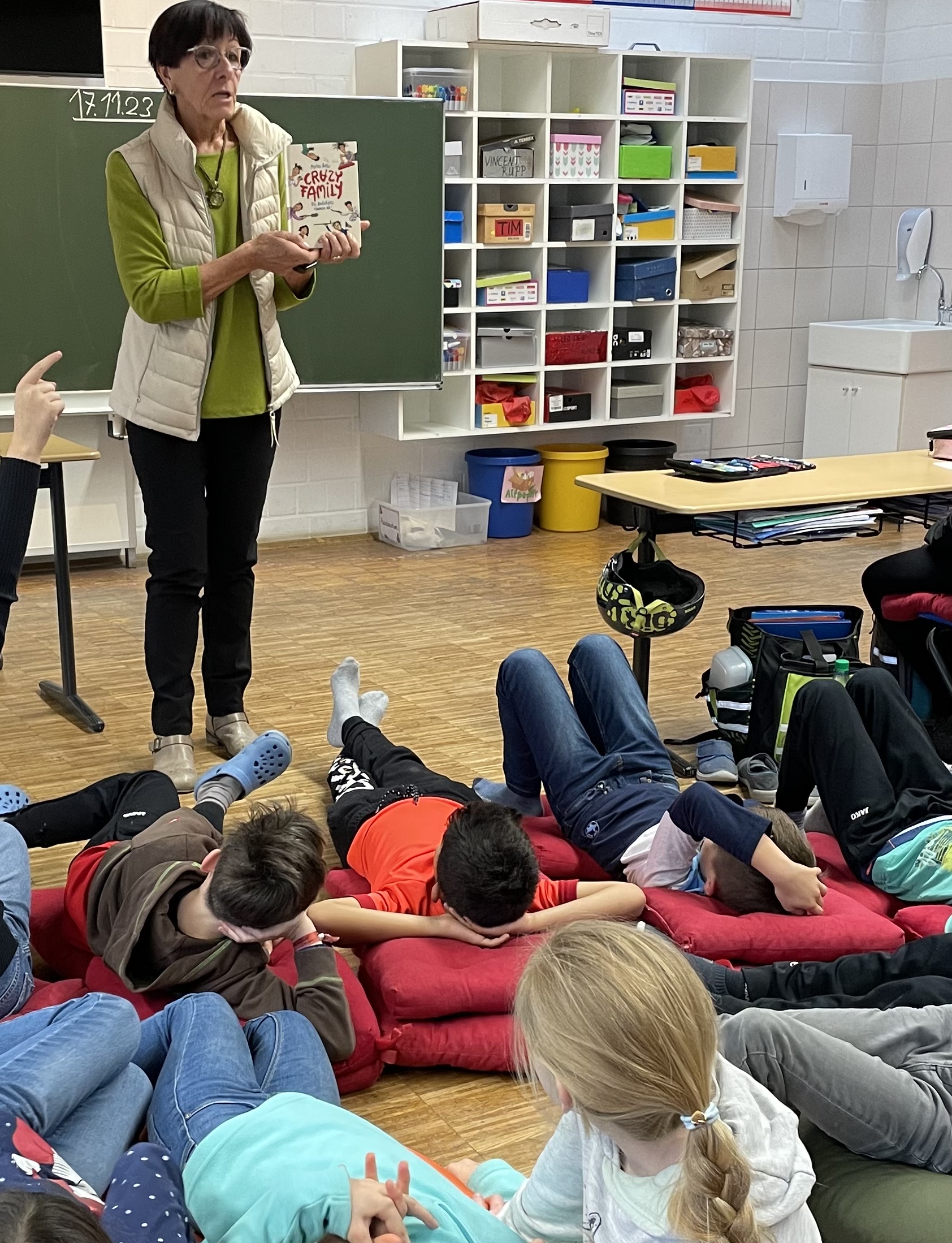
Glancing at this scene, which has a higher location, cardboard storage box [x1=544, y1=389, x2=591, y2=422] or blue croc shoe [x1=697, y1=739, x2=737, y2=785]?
cardboard storage box [x1=544, y1=389, x2=591, y2=422]

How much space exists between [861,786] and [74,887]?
1.41 meters

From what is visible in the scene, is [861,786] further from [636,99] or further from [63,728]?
[636,99]

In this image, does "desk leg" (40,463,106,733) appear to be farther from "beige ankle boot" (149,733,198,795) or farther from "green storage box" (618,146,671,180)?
"green storage box" (618,146,671,180)

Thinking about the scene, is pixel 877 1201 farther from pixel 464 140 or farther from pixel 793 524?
pixel 464 140

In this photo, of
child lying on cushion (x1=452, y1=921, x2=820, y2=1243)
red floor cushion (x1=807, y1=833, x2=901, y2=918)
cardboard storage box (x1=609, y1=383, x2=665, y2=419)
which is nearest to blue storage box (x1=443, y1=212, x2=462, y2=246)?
cardboard storage box (x1=609, y1=383, x2=665, y2=419)

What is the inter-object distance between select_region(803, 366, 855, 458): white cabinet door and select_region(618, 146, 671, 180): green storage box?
134 centimetres

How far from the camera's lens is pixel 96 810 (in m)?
2.67

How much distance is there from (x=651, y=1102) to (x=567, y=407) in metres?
5.45

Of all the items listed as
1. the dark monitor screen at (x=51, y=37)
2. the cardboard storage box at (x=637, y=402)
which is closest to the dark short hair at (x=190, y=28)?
the dark monitor screen at (x=51, y=37)

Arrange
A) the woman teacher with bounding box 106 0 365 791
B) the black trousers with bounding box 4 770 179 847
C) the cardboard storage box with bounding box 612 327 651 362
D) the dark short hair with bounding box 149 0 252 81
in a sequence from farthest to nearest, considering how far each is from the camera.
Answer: the cardboard storage box with bounding box 612 327 651 362
the woman teacher with bounding box 106 0 365 791
the dark short hair with bounding box 149 0 252 81
the black trousers with bounding box 4 770 179 847

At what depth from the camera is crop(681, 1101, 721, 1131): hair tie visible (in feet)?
3.90

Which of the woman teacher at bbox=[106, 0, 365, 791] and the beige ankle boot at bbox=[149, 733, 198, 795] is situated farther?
the beige ankle boot at bbox=[149, 733, 198, 795]

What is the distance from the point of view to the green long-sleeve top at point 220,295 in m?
3.15

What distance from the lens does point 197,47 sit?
3.00 metres
